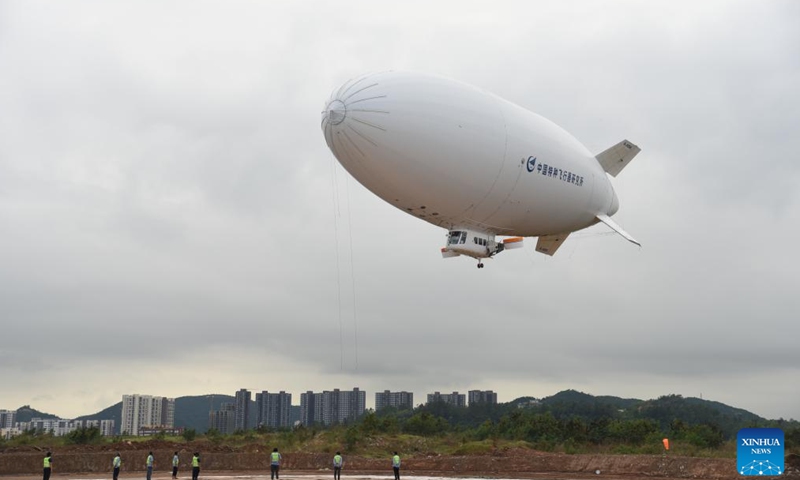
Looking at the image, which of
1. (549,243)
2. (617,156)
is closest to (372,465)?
(549,243)

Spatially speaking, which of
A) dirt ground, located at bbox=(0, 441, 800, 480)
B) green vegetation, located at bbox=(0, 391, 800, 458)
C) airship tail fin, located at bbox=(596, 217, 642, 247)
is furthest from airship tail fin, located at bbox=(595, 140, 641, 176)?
green vegetation, located at bbox=(0, 391, 800, 458)

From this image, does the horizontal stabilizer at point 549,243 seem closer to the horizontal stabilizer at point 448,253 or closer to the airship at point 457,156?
the airship at point 457,156

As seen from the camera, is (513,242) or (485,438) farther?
(485,438)

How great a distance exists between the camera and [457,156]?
92.3 feet

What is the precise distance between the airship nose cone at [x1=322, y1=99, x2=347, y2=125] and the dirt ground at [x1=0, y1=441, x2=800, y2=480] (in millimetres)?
25860

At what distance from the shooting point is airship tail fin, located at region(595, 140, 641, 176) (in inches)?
1572

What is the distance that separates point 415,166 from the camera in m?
27.7

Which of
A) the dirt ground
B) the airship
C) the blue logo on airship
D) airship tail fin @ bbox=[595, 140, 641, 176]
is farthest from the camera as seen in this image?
the dirt ground

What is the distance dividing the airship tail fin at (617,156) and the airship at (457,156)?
4.73 metres

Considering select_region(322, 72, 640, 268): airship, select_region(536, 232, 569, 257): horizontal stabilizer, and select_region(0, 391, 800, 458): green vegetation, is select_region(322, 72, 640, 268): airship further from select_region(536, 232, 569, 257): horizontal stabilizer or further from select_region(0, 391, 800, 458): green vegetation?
select_region(0, 391, 800, 458): green vegetation

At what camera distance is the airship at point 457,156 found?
27.2m

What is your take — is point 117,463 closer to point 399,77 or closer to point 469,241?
point 469,241

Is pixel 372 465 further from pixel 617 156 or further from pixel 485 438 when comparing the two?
pixel 617 156

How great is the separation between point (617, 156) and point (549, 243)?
6059 millimetres
